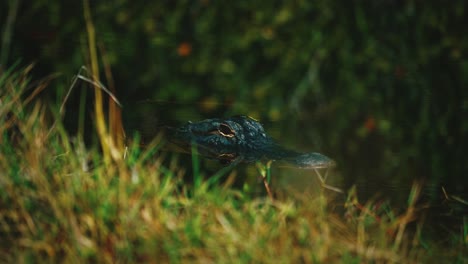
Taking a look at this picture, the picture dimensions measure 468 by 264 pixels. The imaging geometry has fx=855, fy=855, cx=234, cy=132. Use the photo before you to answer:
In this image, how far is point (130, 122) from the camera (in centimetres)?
643

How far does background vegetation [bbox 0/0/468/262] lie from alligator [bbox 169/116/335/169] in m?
0.25

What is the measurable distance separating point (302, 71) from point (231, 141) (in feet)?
13.7

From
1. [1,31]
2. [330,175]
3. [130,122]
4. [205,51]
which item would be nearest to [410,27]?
[205,51]

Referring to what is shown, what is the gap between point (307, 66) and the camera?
33.4 ft

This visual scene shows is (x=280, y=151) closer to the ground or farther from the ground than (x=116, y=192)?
closer to the ground

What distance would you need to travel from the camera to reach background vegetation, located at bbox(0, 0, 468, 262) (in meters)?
5.73

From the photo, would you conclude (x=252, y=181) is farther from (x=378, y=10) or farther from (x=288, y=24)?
(x=378, y=10)

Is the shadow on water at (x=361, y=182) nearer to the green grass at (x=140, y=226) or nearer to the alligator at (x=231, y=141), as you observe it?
the alligator at (x=231, y=141)

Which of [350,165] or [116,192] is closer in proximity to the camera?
[116,192]

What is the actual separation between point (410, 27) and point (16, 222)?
424 inches

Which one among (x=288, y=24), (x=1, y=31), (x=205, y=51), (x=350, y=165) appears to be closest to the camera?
(x=350, y=165)

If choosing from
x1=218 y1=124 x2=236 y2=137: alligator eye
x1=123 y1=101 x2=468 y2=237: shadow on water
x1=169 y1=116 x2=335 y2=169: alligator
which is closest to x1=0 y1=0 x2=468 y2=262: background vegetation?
x1=123 y1=101 x2=468 y2=237: shadow on water

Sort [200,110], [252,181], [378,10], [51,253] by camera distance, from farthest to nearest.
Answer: [378,10] → [200,110] → [252,181] → [51,253]

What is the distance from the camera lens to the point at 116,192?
A: 2.98 metres
